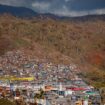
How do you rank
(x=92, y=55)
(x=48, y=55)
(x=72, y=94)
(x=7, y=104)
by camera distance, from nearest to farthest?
1. (x=7, y=104)
2. (x=72, y=94)
3. (x=48, y=55)
4. (x=92, y=55)

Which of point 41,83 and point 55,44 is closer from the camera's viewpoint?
point 41,83

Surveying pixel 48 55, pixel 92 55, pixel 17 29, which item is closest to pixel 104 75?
pixel 48 55

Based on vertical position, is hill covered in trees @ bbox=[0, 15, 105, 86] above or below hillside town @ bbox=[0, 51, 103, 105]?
above

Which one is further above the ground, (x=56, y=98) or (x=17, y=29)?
(x=17, y=29)

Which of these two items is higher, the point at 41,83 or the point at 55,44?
the point at 55,44

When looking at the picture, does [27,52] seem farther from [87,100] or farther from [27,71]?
[87,100]

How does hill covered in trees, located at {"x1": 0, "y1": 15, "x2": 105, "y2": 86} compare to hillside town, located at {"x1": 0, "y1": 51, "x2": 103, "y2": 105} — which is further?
hill covered in trees, located at {"x1": 0, "y1": 15, "x2": 105, "y2": 86}
